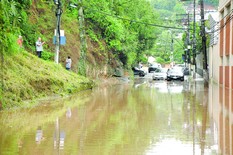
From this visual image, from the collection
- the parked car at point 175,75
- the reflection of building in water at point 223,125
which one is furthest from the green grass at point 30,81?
the parked car at point 175,75

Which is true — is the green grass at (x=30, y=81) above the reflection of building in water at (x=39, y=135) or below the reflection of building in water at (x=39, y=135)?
above

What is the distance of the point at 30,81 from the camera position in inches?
922

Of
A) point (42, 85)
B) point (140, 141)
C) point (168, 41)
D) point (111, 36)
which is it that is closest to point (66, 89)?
point (42, 85)

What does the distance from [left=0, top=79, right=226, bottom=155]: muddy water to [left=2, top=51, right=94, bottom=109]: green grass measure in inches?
32.9

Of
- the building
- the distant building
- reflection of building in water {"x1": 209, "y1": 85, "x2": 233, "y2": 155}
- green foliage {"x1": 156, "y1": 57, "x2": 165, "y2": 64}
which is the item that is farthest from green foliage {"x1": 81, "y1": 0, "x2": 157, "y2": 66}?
green foliage {"x1": 156, "y1": 57, "x2": 165, "y2": 64}

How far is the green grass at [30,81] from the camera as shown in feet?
67.0

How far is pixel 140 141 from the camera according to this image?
41.4 feet

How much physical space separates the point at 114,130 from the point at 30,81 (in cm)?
958

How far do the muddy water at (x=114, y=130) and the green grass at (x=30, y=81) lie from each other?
0.84m

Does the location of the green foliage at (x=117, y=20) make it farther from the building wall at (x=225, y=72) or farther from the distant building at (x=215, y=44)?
the building wall at (x=225, y=72)

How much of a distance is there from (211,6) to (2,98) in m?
77.1

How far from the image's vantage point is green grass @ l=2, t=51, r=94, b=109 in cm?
2042

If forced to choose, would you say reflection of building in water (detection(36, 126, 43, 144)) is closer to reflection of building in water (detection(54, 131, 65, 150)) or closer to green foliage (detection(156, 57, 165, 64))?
reflection of building in water (detection(54, 131, 65, 150))

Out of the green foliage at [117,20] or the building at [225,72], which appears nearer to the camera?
the building at [225,72]
